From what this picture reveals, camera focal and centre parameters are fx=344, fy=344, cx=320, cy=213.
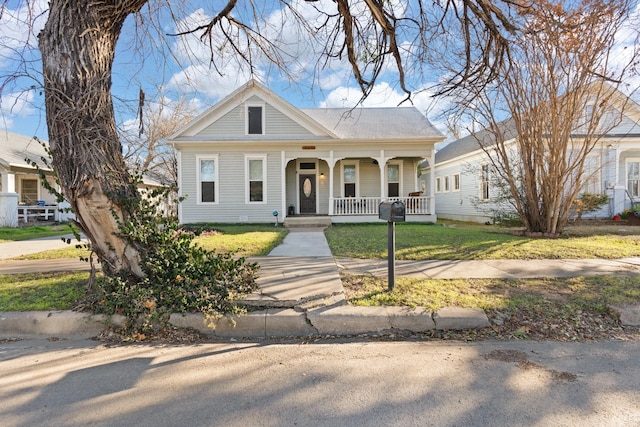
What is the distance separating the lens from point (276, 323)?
3592mm

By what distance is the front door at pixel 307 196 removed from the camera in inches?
664

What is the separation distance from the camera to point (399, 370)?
9.02 feet

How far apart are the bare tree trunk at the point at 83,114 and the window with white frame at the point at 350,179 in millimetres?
13631

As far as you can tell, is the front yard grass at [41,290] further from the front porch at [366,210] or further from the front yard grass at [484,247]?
the front porch at [366,210]

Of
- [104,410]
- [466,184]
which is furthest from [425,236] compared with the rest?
[466,184]

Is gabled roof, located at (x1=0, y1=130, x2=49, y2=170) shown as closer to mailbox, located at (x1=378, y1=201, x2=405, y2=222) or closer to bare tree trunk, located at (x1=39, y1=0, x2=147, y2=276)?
bare tree trunk, located at (x1=39, y1=0, x2=147, y2=276)

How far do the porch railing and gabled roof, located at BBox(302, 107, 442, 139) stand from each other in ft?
9.06

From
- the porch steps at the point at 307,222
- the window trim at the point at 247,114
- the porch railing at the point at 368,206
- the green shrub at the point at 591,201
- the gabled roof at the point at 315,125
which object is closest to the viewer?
the green shrub at the point at 591,201

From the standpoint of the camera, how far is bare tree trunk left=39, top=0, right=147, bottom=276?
145 inches

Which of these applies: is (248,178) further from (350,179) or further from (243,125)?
(350,179)

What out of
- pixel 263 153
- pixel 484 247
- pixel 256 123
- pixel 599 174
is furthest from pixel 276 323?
pixel 599 174

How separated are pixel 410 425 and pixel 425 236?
27.8 ft

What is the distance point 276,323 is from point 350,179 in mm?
14015

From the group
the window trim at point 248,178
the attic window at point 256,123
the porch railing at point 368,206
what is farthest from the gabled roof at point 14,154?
the porch railing at point 368,206
